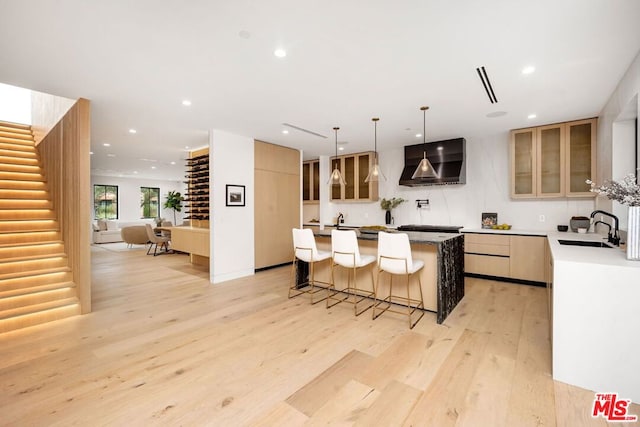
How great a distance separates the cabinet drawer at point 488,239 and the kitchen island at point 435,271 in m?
1.38

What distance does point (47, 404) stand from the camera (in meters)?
1.91

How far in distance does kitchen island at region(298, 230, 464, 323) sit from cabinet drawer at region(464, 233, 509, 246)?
4.53ft

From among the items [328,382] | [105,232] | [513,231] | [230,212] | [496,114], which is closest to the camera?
[328,382]

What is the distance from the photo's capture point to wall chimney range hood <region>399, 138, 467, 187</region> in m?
5.26

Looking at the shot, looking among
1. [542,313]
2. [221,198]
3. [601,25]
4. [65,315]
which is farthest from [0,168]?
[542,313]

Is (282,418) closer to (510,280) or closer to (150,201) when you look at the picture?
(510,280)

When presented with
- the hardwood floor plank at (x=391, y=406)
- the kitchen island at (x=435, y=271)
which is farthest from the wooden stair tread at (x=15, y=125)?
the hardwood floor plank at (x=391, y=406)

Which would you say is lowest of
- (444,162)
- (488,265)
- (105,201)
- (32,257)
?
(488,265)

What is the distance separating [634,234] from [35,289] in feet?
19.0

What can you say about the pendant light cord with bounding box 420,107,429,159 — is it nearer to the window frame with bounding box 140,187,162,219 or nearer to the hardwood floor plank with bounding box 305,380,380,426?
the hardwood floor plank with bounding box 305,380,380,426

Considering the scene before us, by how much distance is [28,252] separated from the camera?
3912mm

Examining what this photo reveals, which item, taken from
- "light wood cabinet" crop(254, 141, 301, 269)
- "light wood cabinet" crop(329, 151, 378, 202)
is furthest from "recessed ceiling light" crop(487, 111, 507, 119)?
"light wood cabinet" crop(254, 141, 301, 269)

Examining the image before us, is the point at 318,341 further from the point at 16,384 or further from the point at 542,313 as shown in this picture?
the point at 542,313

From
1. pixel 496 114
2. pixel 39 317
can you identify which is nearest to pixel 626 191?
pixel 496 114
